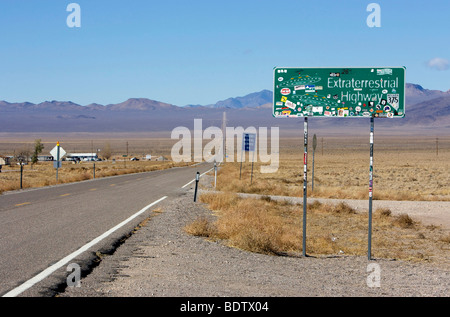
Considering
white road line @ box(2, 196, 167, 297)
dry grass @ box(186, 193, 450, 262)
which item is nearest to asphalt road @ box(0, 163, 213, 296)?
white road line @ box(2, 196, 167, 297)

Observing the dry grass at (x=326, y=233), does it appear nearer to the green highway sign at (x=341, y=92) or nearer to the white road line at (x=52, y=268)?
the white road line at (x=52, y=268)

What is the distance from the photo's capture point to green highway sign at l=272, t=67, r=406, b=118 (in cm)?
1122

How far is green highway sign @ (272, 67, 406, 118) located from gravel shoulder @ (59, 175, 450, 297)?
281cm

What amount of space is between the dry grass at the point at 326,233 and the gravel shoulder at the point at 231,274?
73 cm

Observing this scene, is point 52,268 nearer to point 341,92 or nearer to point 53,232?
point 53,232

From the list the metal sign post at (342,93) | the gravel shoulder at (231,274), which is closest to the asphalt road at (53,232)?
the gravel shoulder at (231,274)

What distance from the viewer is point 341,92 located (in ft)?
37.1

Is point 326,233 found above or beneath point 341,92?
beneath

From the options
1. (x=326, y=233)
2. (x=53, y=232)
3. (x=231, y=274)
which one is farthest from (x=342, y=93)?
(x=53, y=232)

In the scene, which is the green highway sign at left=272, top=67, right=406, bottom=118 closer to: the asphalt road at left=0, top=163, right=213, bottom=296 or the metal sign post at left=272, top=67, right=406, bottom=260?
the metal sign post at left=272, top=67, right=406, bottom=260

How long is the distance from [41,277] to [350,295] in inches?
Answer: 165

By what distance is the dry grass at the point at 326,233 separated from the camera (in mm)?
12773

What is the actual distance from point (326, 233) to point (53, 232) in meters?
7.62
